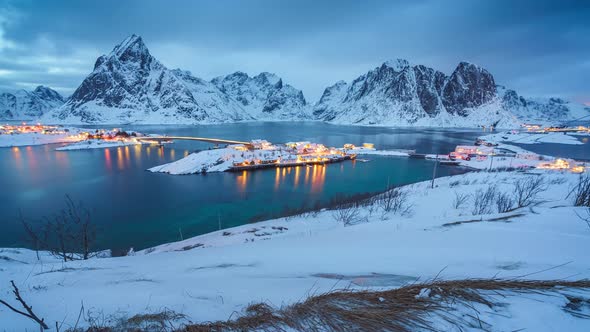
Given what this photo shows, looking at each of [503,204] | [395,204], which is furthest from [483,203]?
[395,204]

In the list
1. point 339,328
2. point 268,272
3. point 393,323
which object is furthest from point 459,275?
point 268,272

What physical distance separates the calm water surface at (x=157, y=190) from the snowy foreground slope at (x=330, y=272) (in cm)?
1830

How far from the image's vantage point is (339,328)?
126 cm

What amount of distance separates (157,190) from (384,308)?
33499mm

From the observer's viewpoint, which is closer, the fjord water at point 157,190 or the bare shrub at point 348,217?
the bare shrub at point 348,217

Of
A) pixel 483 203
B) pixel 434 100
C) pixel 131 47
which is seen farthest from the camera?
pixel 131 47

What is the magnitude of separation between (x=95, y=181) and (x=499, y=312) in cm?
4160

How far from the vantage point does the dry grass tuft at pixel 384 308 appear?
1249mm

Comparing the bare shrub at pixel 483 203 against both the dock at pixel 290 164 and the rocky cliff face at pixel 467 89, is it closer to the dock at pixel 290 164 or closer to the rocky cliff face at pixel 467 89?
the dock at pixel 290 164

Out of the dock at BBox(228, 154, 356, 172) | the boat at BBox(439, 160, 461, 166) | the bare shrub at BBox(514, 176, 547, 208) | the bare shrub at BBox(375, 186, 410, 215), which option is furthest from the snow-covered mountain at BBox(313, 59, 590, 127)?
the bare shrub at BBox(514, 176, 547, 208)

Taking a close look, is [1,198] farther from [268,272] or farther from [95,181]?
[268,272]

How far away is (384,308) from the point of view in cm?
135

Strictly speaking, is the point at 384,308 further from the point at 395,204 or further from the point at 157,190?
the point at 157,190

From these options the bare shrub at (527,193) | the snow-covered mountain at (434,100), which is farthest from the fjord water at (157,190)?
the snow-covered mountain at (434,100)
